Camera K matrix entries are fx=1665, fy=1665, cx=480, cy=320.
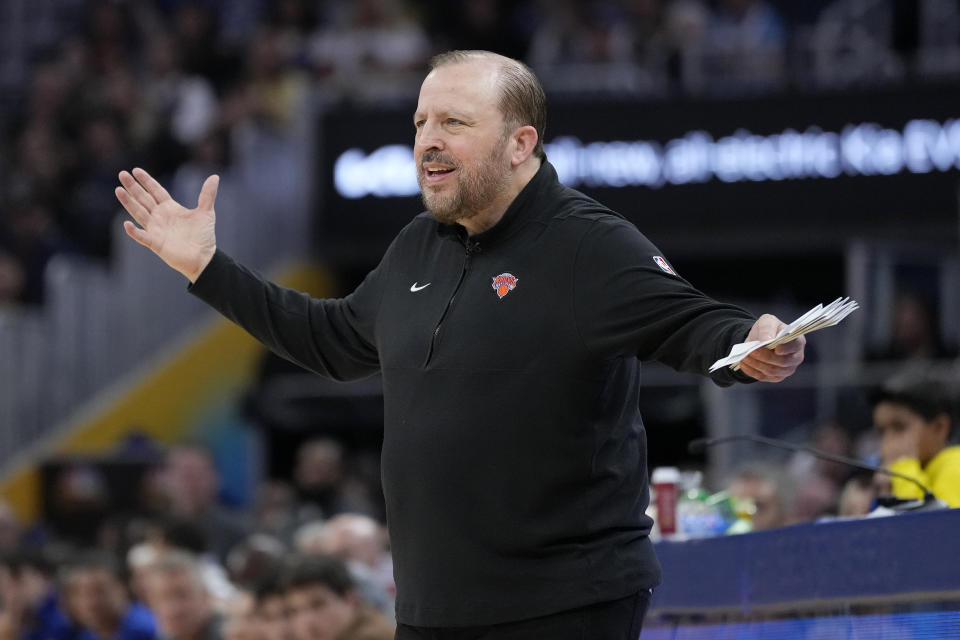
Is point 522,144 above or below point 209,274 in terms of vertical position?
above

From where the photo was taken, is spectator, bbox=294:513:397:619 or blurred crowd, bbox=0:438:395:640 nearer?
blurred crowd, bbox=0:438:395:640

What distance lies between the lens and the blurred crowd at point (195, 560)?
6.14 meters

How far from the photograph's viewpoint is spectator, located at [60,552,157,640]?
812 centimetres

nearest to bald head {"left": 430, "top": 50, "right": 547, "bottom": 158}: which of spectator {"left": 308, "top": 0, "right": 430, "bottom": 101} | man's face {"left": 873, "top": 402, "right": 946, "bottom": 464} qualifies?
man's face {"left": 873, "top": 402, "right": 946, "bottom": 464}

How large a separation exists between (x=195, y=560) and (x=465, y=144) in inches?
182

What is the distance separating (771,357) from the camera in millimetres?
2914

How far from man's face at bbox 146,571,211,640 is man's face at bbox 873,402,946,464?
3189 millimetres

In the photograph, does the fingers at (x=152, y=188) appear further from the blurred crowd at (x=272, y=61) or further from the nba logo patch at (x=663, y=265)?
the blurred crowd at (x=272, y=61)

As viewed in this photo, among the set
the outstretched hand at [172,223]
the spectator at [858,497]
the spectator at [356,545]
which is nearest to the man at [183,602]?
the spectator at [356,545]

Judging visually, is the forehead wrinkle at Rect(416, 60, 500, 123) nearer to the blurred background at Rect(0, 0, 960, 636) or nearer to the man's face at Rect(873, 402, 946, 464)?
the man's face at Rect(873, 402, 946, 464)

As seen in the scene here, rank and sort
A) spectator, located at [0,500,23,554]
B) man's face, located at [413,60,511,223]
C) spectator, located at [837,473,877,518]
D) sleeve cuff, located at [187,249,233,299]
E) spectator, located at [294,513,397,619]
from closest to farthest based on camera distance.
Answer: man's face, located at [413,60,511,223], sleeve cuff, located at [187,249,233,299], spectator, located at [837,473,877,518], spectator, located at [294,513,397,619], spectator, located at [0,500,23,554]

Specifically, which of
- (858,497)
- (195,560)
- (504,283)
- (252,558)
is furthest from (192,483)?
(504,283)

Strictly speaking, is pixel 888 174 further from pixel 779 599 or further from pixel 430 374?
pixel 430 374

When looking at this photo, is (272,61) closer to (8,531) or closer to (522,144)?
(8,531)
